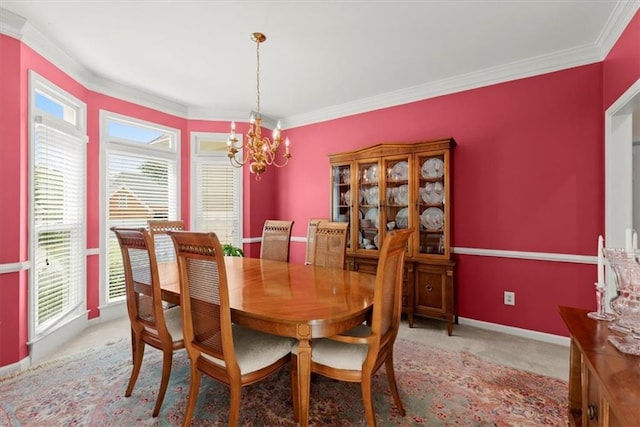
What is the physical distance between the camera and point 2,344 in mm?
2287

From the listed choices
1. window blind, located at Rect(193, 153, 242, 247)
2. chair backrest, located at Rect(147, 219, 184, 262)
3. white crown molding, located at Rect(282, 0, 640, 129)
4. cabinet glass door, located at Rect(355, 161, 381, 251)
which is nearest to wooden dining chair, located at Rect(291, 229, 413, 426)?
cabinet glass door, located at Rect(355, 161, 381, 251)

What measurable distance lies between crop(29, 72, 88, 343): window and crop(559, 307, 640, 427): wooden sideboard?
11.8ft

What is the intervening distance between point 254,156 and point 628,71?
2823 millimetres

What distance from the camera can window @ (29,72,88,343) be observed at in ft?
8.38

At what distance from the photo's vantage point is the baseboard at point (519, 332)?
9.23 feet

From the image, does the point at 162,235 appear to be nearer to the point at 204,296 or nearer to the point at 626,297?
the point at 204,296

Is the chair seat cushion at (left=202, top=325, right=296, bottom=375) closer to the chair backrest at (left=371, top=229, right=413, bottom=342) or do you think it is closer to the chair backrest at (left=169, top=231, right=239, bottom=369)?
the chair backrest at (left=169, top=231, right=239, bottom=369)

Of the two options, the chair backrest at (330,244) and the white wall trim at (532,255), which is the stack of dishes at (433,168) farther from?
the chair backrest at (330,244)

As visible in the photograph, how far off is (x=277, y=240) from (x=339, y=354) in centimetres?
165

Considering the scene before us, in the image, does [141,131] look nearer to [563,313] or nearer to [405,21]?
[405,21]

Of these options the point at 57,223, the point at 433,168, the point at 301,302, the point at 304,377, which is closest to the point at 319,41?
the point at 433,168

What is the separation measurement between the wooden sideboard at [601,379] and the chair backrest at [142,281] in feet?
6.48

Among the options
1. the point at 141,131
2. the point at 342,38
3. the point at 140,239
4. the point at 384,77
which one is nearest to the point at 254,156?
the point at 140,239

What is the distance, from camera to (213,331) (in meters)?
1.52
